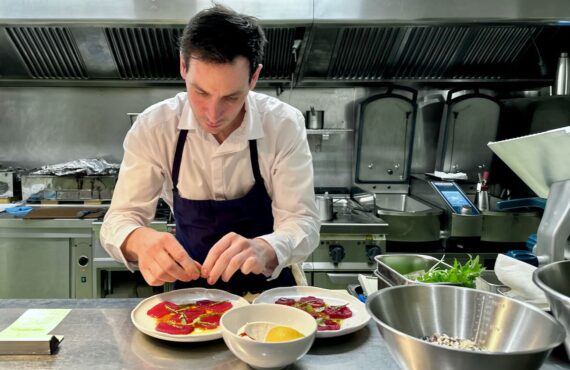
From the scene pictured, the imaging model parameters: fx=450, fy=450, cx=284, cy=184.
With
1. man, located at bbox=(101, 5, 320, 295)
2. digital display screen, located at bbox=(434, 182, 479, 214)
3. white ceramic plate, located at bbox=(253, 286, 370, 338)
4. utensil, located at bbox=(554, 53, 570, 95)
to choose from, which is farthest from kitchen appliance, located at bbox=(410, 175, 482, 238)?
white ceramic plate, located at bbox=(253, 286, 370, 338)

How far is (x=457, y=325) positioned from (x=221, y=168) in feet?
3.79

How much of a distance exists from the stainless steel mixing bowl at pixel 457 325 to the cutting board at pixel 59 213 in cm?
299

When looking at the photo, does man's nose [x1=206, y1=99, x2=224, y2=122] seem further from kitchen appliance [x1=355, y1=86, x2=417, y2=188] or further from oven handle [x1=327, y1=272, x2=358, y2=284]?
kitchen appliance [x1=355, y1=86, x2=417, y2=188]

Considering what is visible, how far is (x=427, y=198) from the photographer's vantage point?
3.95m

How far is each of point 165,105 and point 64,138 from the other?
284cm

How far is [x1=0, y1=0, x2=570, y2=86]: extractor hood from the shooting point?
3.48m

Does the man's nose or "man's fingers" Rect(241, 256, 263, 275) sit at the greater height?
the man's nose

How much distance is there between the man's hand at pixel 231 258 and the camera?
53.3 inches

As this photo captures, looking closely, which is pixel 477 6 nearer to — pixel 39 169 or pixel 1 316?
pixel 1 316

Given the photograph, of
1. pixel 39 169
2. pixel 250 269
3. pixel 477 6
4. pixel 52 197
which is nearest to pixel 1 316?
pixel 250 269

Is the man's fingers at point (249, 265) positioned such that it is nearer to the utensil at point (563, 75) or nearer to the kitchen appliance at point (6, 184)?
the kitchen appliance at point (6, 184)

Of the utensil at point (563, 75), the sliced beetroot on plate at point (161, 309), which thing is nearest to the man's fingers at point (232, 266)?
the sliced beetroot on plate at point (161, 309)

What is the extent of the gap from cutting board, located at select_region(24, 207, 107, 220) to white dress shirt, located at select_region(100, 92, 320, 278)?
1.85 metres

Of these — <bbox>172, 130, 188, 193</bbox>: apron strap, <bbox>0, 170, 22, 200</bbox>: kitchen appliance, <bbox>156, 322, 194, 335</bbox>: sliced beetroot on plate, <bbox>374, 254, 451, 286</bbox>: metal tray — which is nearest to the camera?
<bbox>156, 322, 194, 335</bbox>: sliced beetroot on plate
